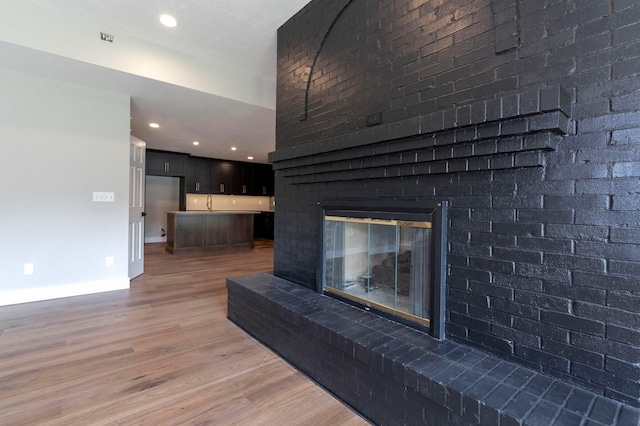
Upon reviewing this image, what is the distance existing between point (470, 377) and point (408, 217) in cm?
83

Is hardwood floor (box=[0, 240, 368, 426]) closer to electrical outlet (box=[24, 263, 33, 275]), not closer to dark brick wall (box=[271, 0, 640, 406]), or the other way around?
electrical outlet (box=[24, 263, 33, 275])

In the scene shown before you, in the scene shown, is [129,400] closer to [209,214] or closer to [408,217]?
[408,217]

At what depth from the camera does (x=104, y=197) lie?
11.5ft

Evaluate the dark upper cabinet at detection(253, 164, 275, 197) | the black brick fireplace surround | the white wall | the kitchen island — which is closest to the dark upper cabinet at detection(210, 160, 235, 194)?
the dark upper cabinet at detection(253, 164, 275, 197)

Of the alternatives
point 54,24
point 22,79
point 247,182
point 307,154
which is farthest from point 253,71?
point 247,182

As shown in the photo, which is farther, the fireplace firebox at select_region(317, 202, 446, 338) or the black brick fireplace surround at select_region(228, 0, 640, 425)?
the fireplace firebox at select_region(317, 202, 446, 338)

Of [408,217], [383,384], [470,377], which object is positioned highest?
[408,217]

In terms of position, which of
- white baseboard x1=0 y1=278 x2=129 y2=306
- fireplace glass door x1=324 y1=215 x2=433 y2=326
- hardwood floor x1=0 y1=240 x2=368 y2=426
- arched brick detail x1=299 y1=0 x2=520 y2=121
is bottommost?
hardwood floor x1=0 y1=240 x2=368 y2=426

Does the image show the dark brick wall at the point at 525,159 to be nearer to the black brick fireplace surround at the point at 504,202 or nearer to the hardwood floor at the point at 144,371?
the black brick fireplace surround at the point at 504,202

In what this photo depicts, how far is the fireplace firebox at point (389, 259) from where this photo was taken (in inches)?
62.1

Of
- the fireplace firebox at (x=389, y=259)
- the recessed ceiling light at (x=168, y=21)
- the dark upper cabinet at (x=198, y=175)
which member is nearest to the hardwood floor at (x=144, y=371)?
the fireplace firebox at (x=389, y=259)

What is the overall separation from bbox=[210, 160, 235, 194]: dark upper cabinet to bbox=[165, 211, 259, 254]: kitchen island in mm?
2031

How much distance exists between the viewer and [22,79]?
3021 mm

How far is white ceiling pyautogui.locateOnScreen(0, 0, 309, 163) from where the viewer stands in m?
2.53
